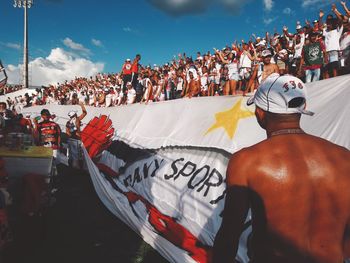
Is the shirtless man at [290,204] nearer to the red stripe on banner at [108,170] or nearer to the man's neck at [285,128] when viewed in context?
the man's neck at [285,128]

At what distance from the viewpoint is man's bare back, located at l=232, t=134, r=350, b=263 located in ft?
5.36

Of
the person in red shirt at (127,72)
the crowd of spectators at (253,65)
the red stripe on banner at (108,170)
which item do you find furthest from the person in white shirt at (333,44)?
the person in red shirt at (127,72)

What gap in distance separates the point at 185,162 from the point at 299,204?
425cm

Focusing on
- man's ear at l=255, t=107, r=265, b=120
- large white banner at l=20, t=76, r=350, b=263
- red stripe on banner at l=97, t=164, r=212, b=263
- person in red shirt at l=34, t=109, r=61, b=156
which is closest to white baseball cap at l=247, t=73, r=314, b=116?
man's ear at l=255, t=107, r=265, b=120

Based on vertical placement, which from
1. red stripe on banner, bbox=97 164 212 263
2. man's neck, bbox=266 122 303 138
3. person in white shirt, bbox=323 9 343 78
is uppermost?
person in white shirt, bbox=323 9 343 78

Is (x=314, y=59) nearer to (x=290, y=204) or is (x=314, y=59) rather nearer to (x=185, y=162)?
(x=185, y=162)

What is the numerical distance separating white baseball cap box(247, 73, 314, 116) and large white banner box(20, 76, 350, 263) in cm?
235

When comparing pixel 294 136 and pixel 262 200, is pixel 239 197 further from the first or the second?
pixel 294 136

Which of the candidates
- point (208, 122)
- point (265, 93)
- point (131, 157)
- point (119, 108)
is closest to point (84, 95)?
point (119, 108)

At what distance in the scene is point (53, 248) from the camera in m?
4.61

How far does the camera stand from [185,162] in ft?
19.2

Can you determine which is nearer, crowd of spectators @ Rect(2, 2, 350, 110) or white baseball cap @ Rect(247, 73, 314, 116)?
white baseball cap @ Rect(247, 73, 314, 116)

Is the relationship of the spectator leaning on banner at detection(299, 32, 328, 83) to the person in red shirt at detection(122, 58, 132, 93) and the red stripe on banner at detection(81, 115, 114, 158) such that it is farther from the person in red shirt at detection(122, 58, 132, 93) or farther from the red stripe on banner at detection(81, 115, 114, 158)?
the person in red shirt at detection(122, 58, 132, 93)

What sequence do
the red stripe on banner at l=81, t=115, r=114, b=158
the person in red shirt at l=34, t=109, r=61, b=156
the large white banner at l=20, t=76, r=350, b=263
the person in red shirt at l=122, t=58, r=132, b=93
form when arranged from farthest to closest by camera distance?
1. the person in red shirt at l=122, t=58, r=132, b=93
2. the red stripe on banner at l=81, t=115, r=114, b=158
3. the person in red shirt at l=34, t=109, r=61, b=156
4. the large white banner at l=20, t=76, r=350, b=263
